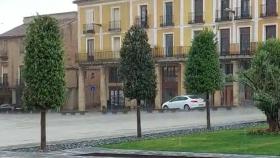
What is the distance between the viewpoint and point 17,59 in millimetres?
78688

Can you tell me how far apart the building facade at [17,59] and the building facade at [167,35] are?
1785 millimetres

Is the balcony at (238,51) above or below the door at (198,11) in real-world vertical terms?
below

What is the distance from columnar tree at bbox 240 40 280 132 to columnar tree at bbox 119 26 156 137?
3.72 meters

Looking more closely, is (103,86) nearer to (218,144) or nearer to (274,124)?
(274,124)

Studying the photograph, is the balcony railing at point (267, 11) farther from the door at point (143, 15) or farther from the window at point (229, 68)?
the door at point (143, 15)

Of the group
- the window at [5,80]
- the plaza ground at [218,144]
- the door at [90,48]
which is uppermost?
the door at [90,48]

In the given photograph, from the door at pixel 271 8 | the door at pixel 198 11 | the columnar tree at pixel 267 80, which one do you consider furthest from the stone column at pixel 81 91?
the columnar tree at pixel 267 80

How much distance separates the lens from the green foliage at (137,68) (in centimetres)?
2391

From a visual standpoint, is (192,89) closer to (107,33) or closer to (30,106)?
(30,106)

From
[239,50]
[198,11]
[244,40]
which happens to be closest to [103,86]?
[198,11]

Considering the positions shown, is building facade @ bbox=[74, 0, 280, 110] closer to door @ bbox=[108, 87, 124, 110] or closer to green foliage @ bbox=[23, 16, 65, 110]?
door @ bbox=[108, 87, 124, 110]

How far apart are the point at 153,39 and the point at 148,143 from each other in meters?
46.2

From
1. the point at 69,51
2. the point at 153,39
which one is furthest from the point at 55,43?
the point at 69,51

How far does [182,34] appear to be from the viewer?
63.9 m
